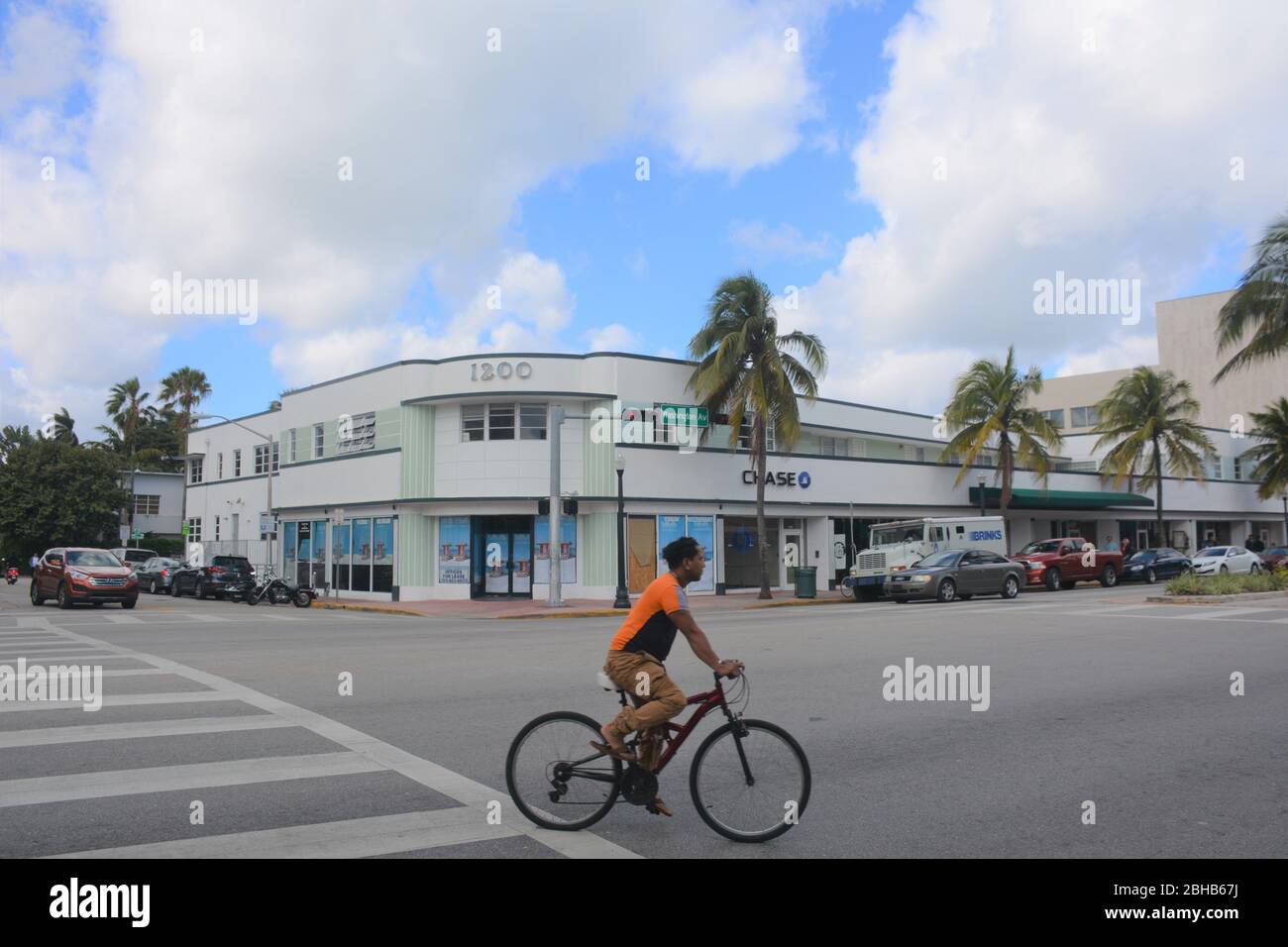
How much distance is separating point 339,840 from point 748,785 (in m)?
2.31

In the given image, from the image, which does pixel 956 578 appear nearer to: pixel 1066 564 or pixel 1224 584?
pixel 1224 584

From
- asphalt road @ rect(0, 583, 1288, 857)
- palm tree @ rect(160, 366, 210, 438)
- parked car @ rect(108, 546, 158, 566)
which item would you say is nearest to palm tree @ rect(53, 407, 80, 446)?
palm tree @ rect(160, 366, 210, 438)

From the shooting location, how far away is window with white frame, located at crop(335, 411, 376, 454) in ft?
114

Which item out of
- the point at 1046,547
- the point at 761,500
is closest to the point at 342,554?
the point at 761,500

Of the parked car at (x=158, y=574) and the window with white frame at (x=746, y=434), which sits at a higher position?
the window with white frame at (x=746, y=434)

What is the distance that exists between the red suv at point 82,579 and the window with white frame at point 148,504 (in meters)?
43.1

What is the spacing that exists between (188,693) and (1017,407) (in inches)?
1418

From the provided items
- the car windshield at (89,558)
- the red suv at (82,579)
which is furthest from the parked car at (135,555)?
the car windshield at (89,558)

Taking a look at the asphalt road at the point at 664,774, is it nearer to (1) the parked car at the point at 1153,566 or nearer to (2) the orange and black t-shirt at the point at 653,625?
(2) the orange and black t-shirt at the point at 653,625

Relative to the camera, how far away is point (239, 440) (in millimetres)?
45906

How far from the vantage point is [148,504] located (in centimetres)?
6825

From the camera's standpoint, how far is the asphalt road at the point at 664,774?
556cm
